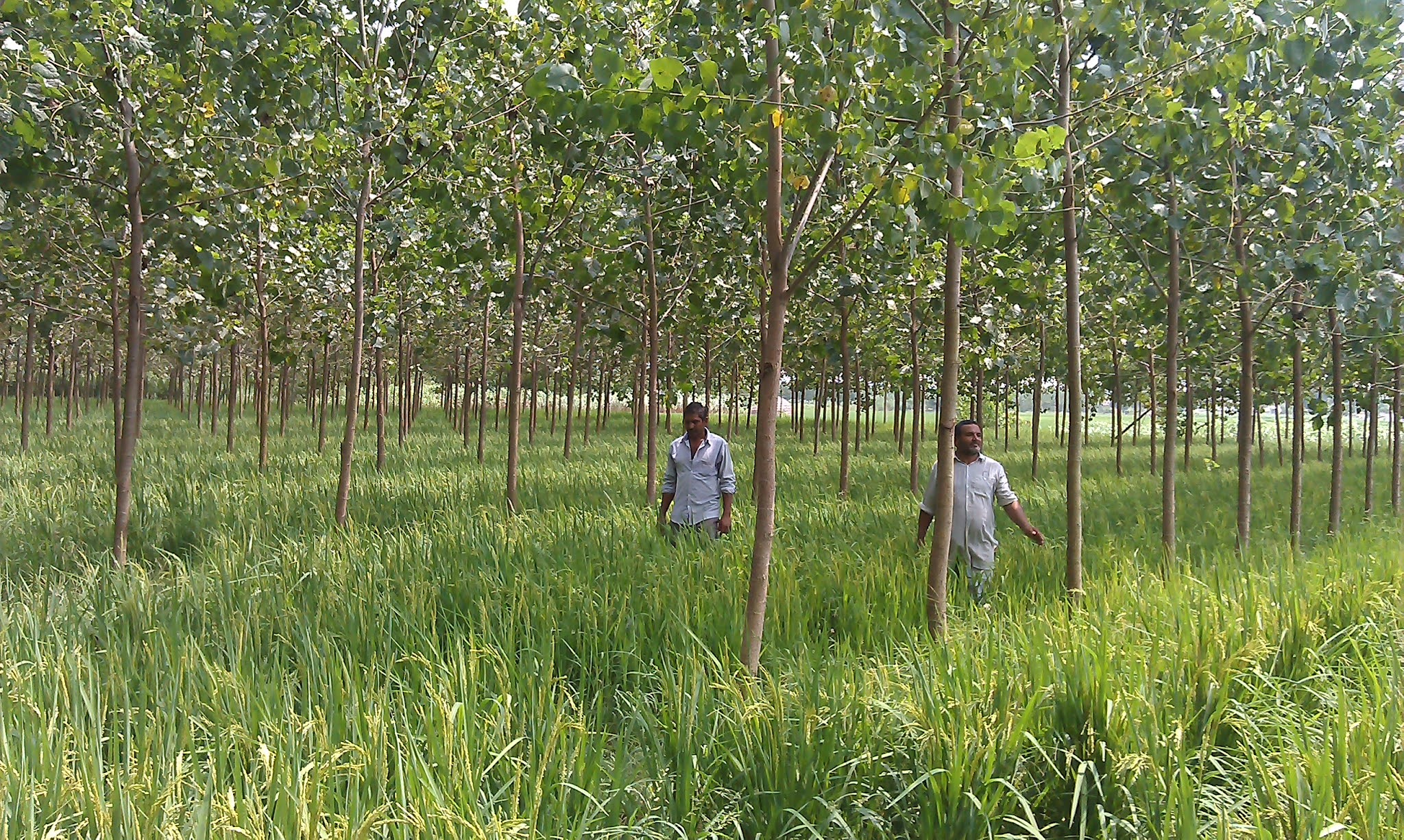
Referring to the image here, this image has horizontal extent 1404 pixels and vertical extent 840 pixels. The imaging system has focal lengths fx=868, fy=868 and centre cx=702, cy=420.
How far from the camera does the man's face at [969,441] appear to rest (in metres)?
4.84

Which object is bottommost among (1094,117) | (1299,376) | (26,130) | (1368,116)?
(1299,376)

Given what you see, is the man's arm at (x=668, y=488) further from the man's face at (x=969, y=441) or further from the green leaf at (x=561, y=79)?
the green leaf at (x=561, y=79)

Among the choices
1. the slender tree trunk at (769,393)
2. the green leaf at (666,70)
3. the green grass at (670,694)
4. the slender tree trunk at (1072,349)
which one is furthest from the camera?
the slender tree trunk at (1072,349)

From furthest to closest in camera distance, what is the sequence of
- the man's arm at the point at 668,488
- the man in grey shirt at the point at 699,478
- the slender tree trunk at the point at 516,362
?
the slender tree trunk at the point at 516,362, the man's arm at the point at 668,488, the man in grey shirt at the point at 699,478

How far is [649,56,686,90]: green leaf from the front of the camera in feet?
7.91

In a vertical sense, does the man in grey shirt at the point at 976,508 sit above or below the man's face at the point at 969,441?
below

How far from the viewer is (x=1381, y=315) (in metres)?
4.72

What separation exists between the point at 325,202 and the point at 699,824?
565cm

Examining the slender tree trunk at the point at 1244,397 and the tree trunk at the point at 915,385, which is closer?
the slender tree trunk at the point at 1244,397

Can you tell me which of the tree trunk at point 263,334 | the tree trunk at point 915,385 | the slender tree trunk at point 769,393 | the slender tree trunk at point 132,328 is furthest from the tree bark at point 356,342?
the tree trunk at point 915,385

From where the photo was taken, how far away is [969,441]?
16.0 ft

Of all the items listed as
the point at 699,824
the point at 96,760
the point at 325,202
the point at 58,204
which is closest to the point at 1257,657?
the point at 699,824

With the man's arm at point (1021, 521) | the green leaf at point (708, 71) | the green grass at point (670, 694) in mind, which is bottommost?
the green grass at point (670, 694)

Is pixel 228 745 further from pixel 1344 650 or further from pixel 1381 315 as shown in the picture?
pixel 1381 315
